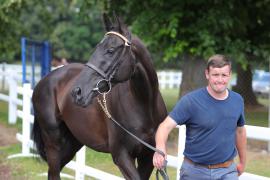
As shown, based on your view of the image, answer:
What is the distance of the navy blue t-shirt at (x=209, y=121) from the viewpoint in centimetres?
364

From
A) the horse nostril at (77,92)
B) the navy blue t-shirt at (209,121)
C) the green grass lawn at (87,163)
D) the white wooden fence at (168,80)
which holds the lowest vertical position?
the white wooden fence at (168,80)

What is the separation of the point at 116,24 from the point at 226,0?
6945mm

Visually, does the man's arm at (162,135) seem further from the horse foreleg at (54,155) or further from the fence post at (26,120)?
the fence post at (26,120)

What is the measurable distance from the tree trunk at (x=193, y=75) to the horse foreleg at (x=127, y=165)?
6760mm

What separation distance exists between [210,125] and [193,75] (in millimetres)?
7810

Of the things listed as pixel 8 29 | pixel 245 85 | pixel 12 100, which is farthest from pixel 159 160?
pixel 8 29

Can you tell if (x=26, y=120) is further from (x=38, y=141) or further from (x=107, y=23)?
(x=107, y=23)

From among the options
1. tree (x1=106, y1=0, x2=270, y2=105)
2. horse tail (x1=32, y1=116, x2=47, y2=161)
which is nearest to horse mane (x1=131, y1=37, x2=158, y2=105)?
horse tail (x1=32, y1=116, x2=47, y2=161)

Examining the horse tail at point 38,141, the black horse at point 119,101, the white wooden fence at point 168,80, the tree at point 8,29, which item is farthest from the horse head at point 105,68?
the white wooden fence at point 168,80

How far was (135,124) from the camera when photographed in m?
4.62

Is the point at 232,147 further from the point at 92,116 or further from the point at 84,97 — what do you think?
the point at 92,116

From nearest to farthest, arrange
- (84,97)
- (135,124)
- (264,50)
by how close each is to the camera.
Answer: (84,97), (135,124), (264,50)

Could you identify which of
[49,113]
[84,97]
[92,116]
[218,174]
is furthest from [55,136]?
Result: [218,174]

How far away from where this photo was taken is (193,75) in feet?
37.4
